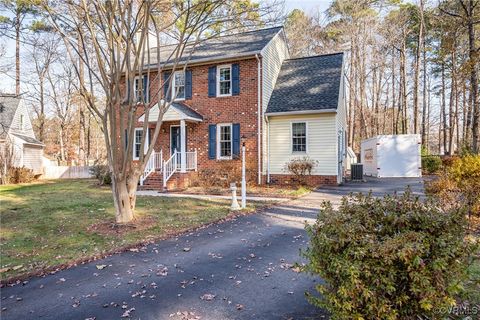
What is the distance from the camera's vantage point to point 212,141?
53.9ft

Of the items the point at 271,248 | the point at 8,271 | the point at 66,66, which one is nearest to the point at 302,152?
the point at 271,248

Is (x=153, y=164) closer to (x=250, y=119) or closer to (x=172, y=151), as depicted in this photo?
(x=172, y=151)

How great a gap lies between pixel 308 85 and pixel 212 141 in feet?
19.2

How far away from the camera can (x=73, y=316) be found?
3512mm

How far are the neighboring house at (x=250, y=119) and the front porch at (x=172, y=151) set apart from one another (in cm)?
5

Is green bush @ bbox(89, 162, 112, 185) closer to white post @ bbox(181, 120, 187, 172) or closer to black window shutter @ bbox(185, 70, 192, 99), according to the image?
white post @ bbox(181, 120, 187, 172)

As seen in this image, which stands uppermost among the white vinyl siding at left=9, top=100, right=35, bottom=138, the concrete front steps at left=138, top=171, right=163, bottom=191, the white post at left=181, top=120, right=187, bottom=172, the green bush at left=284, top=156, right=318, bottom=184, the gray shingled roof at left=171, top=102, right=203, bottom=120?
the white vinyl siding at left=9, top=100, right=35, bottom=138

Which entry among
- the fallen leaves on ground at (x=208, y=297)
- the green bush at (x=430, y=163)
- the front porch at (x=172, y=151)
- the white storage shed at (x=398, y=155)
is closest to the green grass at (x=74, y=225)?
the fallen leaves on ground at (x=208, y=297)

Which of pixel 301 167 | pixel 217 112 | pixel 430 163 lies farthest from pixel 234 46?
pixel 430 163

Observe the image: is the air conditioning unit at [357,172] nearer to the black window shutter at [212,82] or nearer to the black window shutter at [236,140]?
the black window shutter at [236,140]

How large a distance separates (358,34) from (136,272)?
28.9 metres

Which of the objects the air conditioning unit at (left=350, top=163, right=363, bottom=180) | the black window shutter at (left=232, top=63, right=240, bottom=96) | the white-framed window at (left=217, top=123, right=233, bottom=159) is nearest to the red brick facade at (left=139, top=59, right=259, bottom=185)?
the black window shutter at (left=232, top=63, right=240, bottom=96)

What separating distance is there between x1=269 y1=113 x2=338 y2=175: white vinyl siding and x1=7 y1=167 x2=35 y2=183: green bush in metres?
16.8

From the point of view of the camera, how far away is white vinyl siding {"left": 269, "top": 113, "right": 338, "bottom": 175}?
15.0m
